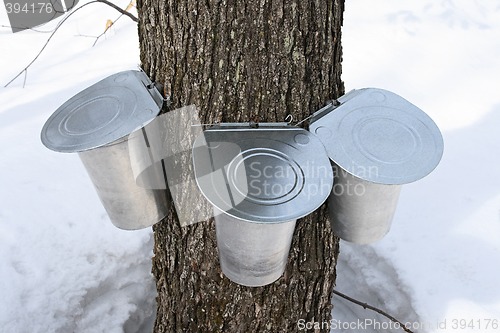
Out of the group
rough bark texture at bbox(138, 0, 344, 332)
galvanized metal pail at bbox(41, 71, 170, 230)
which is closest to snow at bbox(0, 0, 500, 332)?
rough bark texture at bbox(138, 0, 344, 332)

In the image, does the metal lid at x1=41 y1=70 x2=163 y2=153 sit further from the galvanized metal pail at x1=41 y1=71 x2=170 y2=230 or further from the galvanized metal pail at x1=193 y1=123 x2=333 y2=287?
the galvanized metal pail at x1=193 y1=123 x2=333 y2=287

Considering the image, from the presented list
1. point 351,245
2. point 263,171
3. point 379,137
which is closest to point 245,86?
point 263,171

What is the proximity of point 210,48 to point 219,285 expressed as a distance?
62 centimetres

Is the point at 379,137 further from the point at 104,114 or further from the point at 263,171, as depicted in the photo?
the point at 104,114

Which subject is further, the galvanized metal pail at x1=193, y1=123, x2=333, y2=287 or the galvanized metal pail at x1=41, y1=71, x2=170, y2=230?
the galvanized metal pail at x1=41, y1=71, x2=170, y2=230

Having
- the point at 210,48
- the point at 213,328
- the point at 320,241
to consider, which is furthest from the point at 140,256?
the point at 210,48

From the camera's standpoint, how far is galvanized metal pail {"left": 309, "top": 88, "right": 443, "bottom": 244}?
41.8 inches

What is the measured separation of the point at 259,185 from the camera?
1017 mm

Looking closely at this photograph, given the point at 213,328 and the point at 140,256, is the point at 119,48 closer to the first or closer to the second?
the point at 140,256

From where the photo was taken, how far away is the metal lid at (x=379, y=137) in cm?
106

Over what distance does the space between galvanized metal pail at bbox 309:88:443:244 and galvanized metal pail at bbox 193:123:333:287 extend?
0.06 meters

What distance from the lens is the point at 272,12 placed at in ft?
3.52

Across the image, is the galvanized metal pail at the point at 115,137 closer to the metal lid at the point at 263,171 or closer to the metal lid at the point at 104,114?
the metal lid at the point at 104,114

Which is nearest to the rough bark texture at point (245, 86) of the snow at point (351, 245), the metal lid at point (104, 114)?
the metal lid at point (104, 114)
